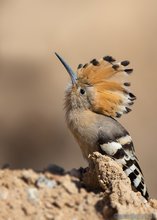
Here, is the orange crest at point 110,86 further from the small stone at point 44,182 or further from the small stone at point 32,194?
the small stone at point 32,194

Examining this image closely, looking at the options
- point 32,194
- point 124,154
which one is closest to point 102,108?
point 124,154

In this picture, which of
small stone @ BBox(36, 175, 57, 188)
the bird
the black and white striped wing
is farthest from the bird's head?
small stone @ BBox(36, 175, 57, 188)

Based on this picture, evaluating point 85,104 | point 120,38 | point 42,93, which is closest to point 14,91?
point 42,93

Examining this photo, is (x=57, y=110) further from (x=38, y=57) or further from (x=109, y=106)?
(x=109, y=106)

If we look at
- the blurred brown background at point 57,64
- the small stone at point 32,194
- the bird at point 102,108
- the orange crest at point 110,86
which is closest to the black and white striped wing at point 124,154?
the bird at point 102,108

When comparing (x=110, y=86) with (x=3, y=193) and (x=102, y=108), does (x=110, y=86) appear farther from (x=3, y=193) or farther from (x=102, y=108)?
(x=3, y=193)

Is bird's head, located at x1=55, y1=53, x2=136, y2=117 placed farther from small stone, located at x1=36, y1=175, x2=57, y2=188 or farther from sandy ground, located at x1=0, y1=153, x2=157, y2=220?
small stone, located at x1=36, y1=175, x2=57, y2=188
